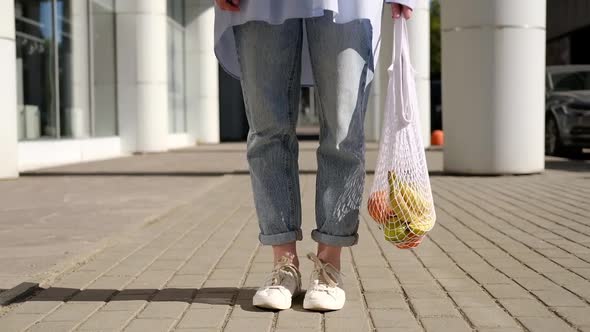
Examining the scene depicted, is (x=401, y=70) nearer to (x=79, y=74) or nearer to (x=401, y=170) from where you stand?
(x=401, y=170)

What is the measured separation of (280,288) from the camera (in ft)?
11.9

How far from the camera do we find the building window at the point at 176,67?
24.8 meters

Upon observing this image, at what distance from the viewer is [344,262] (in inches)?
192

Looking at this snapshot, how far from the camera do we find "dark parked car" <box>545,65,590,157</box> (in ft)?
45.2

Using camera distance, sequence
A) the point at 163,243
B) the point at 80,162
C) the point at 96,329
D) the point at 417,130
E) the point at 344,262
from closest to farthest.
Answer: the point at 96,329, the point at 417,130, the point at 344,262, the point at 163,243, the point at 80,162

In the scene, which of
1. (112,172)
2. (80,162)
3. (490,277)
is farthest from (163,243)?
(80,162)

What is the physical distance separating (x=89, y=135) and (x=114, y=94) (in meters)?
2.04

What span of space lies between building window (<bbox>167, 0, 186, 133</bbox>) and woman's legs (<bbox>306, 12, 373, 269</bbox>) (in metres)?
21.0

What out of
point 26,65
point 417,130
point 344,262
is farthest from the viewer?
point 26,65

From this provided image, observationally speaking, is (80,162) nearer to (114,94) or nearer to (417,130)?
(114,94)

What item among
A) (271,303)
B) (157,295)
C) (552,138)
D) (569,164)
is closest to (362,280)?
(271,303)

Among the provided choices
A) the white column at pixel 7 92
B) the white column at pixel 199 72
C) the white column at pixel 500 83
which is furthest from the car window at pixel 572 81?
the white column at pixel 199 72

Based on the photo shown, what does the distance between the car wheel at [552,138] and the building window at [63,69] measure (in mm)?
7912

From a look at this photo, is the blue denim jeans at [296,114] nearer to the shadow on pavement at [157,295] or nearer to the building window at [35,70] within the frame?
the shadow on pavement at [157,295]
